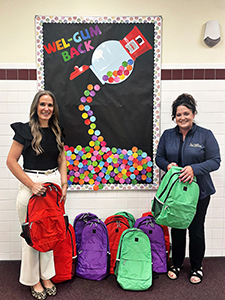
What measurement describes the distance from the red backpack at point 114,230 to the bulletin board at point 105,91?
0.35 metres

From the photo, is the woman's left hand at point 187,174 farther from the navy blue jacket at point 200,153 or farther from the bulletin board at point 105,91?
the bulletin board at point 105,91

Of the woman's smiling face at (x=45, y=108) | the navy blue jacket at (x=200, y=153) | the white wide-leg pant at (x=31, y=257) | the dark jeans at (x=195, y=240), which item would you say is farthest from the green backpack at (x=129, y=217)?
the woman's smiling face at (x=45, y=108)

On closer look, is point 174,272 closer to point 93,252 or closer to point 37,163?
point 93,252

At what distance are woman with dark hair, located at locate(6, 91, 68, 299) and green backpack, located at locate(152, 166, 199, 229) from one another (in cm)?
87

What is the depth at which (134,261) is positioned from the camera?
85.7 inches

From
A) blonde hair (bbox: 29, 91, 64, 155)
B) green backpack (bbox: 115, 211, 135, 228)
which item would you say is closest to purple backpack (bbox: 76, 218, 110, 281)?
green backpack (bbox: 115, 211, 135, 228)

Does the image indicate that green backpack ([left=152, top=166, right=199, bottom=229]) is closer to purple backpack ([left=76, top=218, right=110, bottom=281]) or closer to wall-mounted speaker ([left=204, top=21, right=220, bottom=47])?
purple backpack ([left=76, top=218, right=110, bottom=281])

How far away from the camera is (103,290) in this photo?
2.07m

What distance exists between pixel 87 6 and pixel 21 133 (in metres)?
1.55

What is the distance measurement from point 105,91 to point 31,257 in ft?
5.62

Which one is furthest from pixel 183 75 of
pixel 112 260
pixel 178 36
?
pixel 112 260

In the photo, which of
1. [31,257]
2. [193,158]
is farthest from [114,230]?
[193,158]

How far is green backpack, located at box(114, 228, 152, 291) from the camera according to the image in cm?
207

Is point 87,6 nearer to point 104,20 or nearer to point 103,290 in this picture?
point 104,20
